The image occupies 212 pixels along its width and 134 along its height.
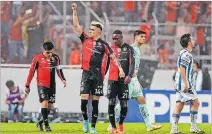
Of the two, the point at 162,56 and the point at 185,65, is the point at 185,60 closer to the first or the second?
the point at 185,65

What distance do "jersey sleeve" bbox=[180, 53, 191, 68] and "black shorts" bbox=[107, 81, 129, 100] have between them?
1313mm

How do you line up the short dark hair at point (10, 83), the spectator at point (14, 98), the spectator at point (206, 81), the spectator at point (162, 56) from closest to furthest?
the spectator at point (206, 81), the spectator at point (14, 98), the short dark hair at point (10, 83), the spectator at point (162, 56)

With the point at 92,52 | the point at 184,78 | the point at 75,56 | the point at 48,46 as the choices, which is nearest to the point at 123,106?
the point at 92,52

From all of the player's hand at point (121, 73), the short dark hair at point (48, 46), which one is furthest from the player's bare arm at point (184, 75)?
the short dark hair at point (48, 46)

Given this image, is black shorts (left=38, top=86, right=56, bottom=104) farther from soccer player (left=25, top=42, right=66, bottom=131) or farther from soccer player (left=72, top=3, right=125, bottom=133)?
soccer player (left=72, top=3, right=125, bottom=133)

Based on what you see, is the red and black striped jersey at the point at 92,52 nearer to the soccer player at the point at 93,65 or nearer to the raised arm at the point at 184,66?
the soccer player at the point at 93,65

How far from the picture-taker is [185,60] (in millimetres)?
16984

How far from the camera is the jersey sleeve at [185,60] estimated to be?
669 inches

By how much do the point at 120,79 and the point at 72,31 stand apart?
31.3 feet

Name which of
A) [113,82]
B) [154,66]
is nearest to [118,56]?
[113,82]

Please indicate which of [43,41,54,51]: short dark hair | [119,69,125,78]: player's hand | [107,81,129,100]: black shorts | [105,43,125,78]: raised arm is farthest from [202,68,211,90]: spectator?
[119,69,125,78]: player's hand

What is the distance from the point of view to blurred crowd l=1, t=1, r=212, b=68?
25.9 meters

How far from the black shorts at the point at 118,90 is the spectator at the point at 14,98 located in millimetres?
9192

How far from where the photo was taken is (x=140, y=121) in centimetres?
2408
